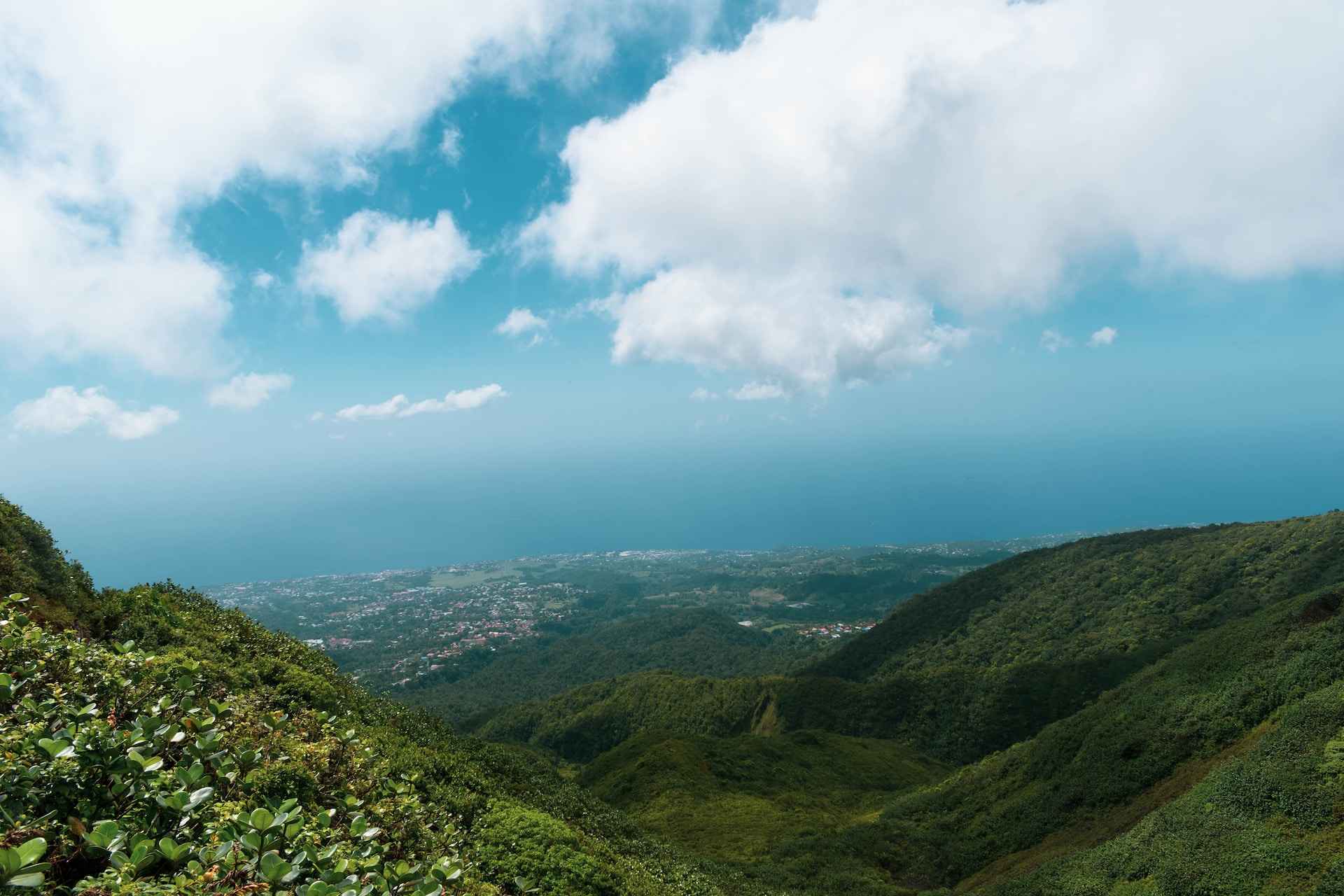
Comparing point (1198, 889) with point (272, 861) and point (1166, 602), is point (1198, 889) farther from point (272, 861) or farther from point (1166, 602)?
point (1166, 602)

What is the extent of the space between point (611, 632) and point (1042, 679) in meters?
109

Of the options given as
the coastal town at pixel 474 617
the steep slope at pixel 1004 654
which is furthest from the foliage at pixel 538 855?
the coastal town at pixel 474 617

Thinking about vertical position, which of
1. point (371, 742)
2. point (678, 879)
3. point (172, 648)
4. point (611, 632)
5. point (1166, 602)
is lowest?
point (611, 632)

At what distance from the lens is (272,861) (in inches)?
113

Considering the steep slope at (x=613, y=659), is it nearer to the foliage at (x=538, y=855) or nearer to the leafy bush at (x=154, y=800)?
the foliage at (x=538, y=855)

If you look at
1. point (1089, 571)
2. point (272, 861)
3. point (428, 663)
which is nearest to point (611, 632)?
point (428, 663)

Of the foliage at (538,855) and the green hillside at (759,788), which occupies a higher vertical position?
the foliage at (538,855)

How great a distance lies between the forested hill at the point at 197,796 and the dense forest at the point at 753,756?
3 centimetres

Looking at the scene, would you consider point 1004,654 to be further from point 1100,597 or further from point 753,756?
point 753,756

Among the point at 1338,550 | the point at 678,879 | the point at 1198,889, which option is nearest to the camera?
the point at 678,879

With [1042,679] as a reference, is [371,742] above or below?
above

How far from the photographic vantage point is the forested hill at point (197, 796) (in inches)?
120

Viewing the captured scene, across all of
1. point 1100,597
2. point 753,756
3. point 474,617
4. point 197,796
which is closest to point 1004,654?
point 1100,597

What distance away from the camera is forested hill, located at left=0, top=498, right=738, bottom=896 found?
3.04m
